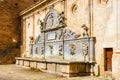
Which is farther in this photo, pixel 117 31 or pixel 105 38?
pixel 105 38

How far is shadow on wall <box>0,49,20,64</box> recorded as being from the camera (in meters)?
22.4

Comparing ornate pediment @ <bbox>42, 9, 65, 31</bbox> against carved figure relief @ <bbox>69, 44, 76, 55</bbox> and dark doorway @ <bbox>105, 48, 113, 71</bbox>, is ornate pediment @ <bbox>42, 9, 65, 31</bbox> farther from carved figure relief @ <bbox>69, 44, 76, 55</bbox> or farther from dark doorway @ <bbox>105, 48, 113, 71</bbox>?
dark doorway @ <bbox>105, 48, 113, 71</bbox>

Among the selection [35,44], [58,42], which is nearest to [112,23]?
[58,42]

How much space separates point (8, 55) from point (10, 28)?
2.77m

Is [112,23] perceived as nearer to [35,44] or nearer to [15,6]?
[35,44]

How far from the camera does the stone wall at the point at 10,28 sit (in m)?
23.0

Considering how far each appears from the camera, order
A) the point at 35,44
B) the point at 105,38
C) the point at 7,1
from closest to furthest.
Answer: the point at 105,38, the point at 35,44, the point at 7,1

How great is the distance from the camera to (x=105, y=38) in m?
11.4

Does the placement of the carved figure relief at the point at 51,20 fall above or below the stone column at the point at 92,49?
above

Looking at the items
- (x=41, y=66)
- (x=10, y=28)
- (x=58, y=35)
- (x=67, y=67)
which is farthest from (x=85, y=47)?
(x=10, y=28)

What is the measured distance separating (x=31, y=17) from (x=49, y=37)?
189 inches

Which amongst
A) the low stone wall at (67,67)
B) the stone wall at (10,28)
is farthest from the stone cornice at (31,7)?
the low stone wall at (67,67)

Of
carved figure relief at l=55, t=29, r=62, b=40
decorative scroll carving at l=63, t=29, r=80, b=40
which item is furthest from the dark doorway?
carved figure relief at l=55, t=29, r=62, b=40

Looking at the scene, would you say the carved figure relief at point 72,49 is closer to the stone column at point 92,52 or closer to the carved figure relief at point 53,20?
the stone column at point 92,52
